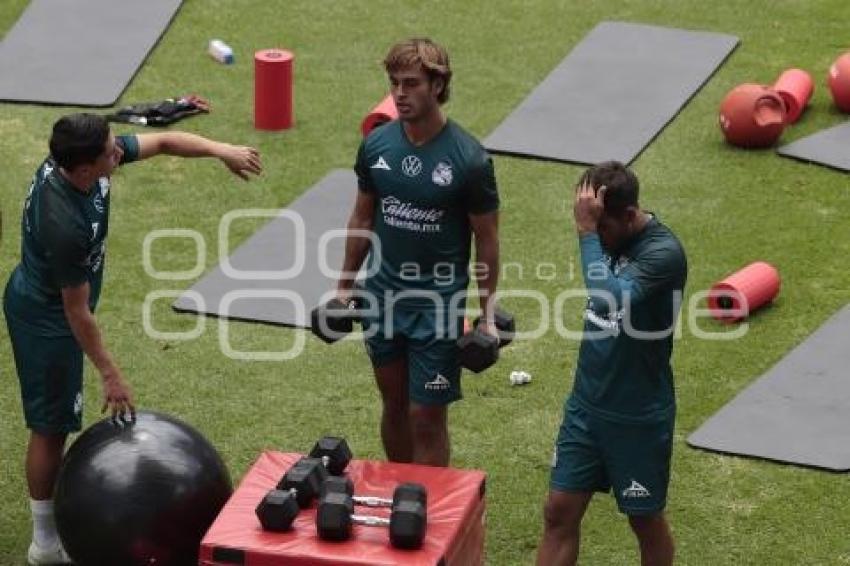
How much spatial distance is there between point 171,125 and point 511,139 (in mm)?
2372

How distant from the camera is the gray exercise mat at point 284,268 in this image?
35.6 ft

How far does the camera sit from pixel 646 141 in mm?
12953

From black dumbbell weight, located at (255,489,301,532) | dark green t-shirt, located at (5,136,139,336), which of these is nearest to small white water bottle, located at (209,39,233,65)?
dark green t-shirt, located at (5,136,139,336)

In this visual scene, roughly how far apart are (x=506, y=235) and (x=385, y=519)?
14.7 ft

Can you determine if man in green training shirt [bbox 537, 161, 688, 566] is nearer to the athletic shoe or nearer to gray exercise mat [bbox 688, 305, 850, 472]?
gray exercise mat [bbox 688, 305, 850, 472]

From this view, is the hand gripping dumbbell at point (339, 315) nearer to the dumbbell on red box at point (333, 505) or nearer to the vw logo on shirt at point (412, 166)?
the vw logo on shirt at point (412, 166)

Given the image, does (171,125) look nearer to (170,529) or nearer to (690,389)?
(690,389)

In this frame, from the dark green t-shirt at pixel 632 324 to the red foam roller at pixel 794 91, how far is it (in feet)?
18.8

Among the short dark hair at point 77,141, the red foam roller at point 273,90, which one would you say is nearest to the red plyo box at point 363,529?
the short dark hair at point 77,141

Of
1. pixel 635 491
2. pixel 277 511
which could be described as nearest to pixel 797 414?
pixel 635 491

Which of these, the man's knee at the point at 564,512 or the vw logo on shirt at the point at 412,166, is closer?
the man's knee at the point at 564,512

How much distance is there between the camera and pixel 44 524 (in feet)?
27.7

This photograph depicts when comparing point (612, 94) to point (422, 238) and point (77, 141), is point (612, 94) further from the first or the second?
point (77, 141)

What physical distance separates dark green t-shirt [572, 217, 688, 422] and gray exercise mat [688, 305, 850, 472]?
5.79ft
